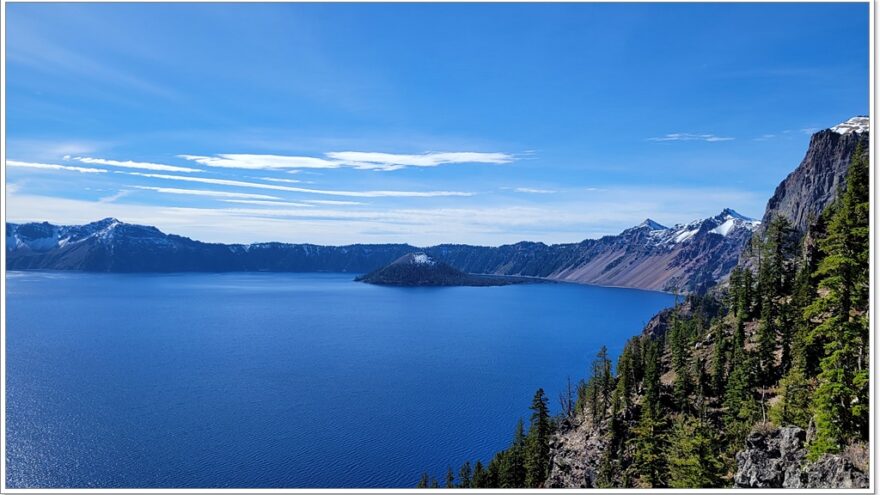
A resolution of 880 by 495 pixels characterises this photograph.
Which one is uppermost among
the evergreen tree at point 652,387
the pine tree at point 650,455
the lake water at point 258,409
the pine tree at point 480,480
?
the evergreen tree at point 652,387

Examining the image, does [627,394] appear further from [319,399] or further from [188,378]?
[188,378]

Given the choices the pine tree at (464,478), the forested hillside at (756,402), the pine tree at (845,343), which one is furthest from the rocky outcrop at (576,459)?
the pine tree at (845,343)

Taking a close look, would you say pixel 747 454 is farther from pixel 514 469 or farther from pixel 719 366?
pixel 514 469

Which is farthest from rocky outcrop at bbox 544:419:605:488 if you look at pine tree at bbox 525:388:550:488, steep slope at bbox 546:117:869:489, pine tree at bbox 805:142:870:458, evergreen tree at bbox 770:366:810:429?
pine tree at bbox 805:142:870:458

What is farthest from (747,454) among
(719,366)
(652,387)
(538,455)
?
(538,455)

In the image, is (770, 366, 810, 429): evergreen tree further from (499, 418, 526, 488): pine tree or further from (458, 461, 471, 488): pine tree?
(458, 461, 471, 488): pine tree

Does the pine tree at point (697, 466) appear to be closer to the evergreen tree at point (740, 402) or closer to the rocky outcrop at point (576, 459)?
the evergreen tree at point (740, 402)

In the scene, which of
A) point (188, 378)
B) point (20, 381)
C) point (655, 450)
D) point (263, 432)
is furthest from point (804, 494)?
point (20, 381)
